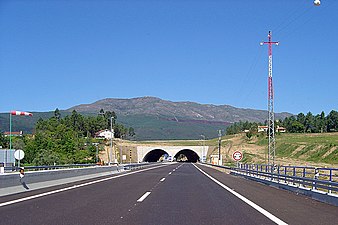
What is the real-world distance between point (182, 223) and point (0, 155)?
4914 centimetres

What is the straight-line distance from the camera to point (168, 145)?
138 meters

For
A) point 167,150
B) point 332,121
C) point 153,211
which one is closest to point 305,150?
point 167,150

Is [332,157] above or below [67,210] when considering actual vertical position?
below

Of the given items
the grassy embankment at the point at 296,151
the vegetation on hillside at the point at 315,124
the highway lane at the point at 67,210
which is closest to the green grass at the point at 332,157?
the grassy embankment at the point at 296,151

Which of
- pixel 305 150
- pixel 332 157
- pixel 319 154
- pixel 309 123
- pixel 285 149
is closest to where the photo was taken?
pixel 332 157

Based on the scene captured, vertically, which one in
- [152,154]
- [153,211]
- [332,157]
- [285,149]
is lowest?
[152,154]

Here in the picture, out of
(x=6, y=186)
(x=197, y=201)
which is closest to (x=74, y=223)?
(x=197, y=201)

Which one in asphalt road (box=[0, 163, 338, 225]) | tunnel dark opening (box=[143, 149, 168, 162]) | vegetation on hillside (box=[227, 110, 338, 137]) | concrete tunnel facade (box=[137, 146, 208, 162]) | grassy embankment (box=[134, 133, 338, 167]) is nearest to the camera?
asphalt road (box=[0, 163, 338, 225])

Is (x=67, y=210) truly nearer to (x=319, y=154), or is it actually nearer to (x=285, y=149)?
(x=319, y=154)

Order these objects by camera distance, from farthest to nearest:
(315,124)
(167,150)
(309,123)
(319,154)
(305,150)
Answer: (309,123) < (315,124) < (167,150) < (305,150) < (319,154)

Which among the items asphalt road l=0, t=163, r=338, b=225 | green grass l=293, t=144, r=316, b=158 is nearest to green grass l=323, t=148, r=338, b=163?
green grass l=293, t=144, r=316, b=158

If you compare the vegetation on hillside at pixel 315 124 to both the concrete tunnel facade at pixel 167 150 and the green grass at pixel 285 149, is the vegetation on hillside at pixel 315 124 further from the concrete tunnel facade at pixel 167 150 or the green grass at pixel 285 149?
the green grass at pixel 285 149

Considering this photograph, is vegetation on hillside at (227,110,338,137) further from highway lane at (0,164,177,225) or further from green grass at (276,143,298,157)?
highway lane at (0,164,177,225)

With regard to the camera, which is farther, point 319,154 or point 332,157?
point 319,154
